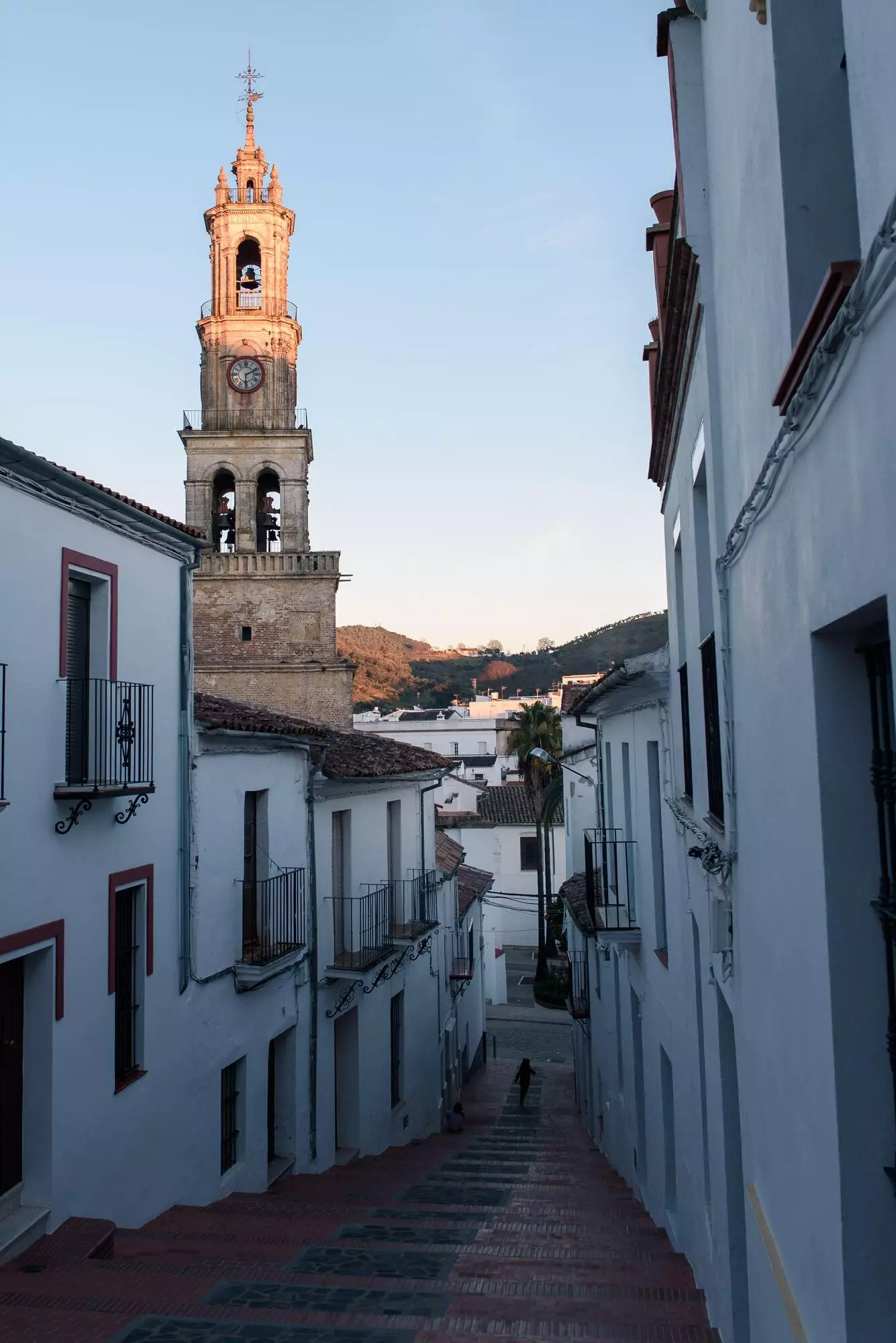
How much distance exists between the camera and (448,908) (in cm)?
2303

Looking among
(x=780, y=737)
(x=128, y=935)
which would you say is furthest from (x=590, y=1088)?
(x=780, y=737)

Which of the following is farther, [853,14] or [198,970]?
[198,970]

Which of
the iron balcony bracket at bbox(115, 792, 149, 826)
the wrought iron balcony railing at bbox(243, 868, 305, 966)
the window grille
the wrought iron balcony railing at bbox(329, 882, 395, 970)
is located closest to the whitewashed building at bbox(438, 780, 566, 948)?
the wrought iron balcony railing at bbox(329, 882, 395, 970)

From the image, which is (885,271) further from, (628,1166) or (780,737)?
(628,1166)

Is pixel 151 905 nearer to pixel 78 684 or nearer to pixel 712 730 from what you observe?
pixel 78 684

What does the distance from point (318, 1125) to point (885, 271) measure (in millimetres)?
13304

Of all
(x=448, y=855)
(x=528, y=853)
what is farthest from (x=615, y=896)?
(x=528, y=853)

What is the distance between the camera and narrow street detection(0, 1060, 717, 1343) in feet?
18.9

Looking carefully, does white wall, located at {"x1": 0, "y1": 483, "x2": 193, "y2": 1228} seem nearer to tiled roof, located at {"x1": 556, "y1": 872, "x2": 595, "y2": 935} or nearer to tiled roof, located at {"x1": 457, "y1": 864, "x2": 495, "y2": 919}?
tiled roof, located at {"x1": 556, "y1": 872, "x2": 595, "y2": 935}

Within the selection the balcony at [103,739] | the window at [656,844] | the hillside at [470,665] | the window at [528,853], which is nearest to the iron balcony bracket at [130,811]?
the balcony at [103,739]

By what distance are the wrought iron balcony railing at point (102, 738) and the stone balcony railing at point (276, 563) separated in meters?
23.2

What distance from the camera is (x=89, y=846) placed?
848 cm

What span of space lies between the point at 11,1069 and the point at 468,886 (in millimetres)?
19939

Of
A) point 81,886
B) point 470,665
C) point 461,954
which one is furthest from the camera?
point 470,665
